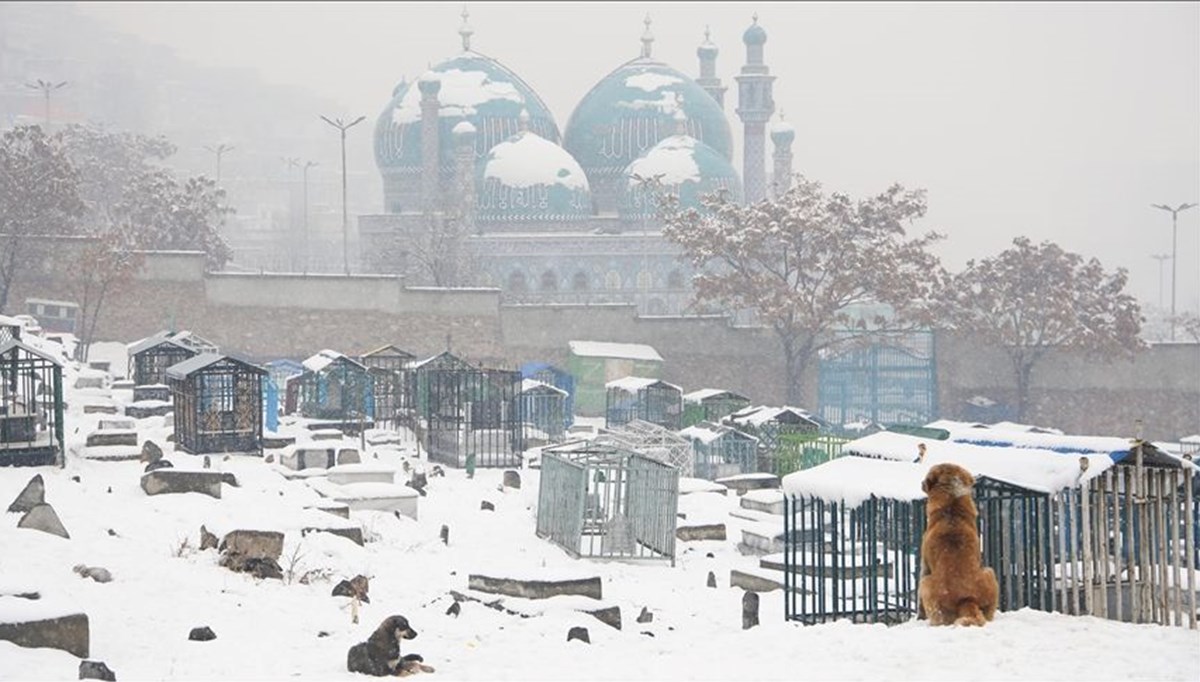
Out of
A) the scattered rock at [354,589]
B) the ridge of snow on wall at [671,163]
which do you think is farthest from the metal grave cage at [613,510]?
the ridge of snow on wall at [671,163]

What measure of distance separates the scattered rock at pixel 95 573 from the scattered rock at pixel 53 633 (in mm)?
2370

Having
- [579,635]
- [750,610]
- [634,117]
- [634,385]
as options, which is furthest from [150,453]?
[634,117]

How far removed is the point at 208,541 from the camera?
1475 centimetres

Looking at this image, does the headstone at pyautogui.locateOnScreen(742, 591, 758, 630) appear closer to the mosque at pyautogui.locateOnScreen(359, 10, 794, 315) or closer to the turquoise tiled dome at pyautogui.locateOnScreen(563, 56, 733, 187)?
the mosque at pyautogui.locateOnScreen(359, 10, 794, 315)

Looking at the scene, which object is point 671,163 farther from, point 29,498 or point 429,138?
point 29,498

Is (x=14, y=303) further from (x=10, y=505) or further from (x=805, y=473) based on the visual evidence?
(x=805, y=473)

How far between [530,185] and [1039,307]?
21.8m

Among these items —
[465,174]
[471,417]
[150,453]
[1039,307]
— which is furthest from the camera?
[465,174]

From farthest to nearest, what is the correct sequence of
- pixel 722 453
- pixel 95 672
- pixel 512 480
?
pixel 722 453, pixel 512 480, pixel 95 672

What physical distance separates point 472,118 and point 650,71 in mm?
7501

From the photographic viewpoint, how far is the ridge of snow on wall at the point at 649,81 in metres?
64.8

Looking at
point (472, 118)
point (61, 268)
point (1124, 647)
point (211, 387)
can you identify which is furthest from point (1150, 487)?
point (472, 118)

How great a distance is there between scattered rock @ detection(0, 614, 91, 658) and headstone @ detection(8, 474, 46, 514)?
5.48 meters

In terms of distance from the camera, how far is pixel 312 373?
1268 inches
